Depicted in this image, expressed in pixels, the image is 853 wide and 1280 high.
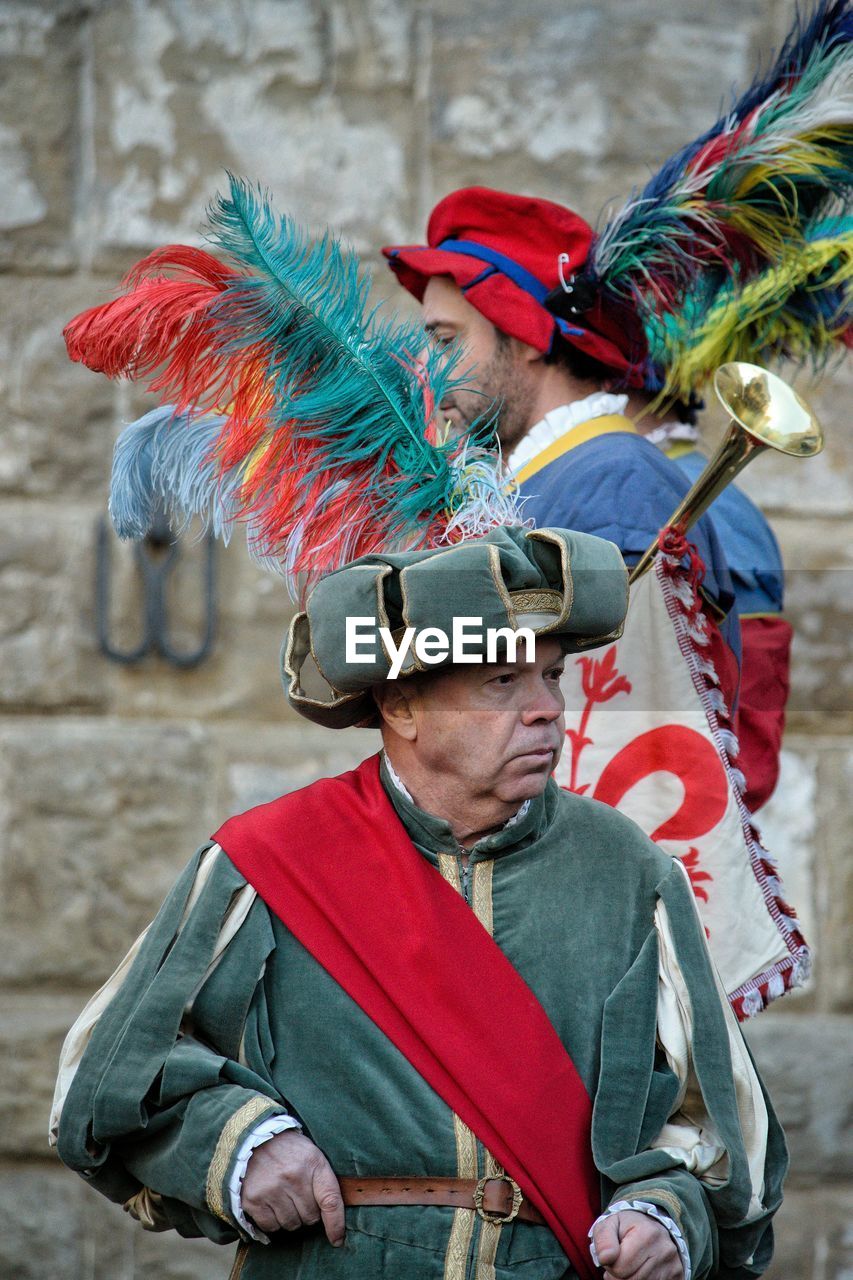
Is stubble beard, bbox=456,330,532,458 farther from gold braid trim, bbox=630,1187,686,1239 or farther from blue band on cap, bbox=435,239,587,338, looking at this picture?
gold braid trim, bbox=630,1187,686,1239

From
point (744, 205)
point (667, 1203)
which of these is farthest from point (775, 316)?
point (667, 1203)

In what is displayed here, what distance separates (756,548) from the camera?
3.60 metres

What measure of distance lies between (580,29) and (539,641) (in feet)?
8.08

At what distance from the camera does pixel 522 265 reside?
325 centimetres

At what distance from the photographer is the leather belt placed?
2.05 meters

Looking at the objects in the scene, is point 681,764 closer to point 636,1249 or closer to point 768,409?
point 768,409

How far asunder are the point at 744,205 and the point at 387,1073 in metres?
1.76

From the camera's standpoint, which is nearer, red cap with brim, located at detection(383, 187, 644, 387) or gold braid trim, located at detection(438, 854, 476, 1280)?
gold braid trim, located at detection(438, 854, 476, 1280)

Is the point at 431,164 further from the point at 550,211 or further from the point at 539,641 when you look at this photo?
the point at 539,641

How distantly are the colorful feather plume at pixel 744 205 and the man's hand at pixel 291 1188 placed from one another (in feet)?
5.67

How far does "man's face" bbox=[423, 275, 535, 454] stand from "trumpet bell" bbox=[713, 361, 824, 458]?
21.9 inches

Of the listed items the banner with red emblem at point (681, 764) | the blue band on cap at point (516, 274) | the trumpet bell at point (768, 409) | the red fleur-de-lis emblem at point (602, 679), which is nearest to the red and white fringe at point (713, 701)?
the banner with red emblem at point (681, 764)

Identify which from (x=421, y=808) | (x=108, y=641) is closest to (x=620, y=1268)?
(x=421, y=808)

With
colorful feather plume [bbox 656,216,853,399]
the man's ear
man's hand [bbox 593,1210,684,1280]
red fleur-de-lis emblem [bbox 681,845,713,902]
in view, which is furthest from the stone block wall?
man's hand [bbox 593,1210,684,1280]
